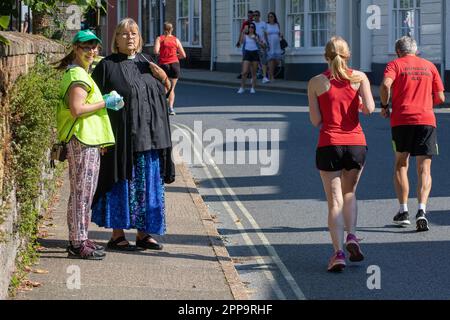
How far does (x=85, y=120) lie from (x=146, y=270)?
1.30 meters

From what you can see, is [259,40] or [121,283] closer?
[121,283]

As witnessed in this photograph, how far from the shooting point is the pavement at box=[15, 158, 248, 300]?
795 centimetres

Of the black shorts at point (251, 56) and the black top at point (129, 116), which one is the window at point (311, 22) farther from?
the black top at point (129, 116)

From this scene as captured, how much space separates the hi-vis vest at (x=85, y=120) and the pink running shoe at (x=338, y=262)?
2.03 m

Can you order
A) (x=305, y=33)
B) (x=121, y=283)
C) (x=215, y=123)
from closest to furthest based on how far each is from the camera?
1. (x=121, y=283)
2. (x=215, y=123)
3. (x=305, y=33)

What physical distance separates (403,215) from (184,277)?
324 centimetres

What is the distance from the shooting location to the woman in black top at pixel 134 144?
30.6 ft

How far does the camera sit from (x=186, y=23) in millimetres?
45719

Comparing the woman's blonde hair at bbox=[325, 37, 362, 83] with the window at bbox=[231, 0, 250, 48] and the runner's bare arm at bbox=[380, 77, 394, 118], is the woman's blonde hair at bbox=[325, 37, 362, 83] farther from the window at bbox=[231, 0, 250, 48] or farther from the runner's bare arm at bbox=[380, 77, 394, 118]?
the window at bbox=[231, 0, 250, 48]

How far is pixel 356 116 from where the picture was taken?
916cm

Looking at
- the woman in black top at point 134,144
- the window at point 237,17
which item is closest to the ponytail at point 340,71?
the woman in black top at point 134,144
